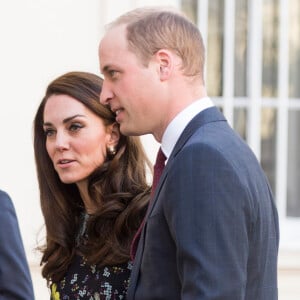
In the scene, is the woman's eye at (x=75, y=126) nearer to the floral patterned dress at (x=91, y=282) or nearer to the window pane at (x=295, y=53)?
the floral patterned dress at (x=91, y=282)

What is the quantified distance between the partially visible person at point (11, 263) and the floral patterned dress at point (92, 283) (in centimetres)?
13

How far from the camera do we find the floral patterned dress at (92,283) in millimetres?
3570

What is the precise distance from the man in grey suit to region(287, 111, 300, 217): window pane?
4.67 m

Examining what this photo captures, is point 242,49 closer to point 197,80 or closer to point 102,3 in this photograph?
point 102,3

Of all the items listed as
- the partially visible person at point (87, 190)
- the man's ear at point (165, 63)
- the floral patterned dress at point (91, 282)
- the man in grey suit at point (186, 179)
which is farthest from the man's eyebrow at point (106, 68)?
the floral patterned dress at point (91, 282)

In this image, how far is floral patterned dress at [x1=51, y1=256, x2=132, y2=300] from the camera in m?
3.57

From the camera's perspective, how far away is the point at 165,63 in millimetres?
2854

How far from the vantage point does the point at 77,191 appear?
12.6 feet

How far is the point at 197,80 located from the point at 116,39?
22 centimetres

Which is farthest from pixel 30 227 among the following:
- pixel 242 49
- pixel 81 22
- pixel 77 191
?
pixel 77 191

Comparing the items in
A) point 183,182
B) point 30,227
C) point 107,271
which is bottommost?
point 30,227

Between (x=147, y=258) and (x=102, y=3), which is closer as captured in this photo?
(x=147, y=258)

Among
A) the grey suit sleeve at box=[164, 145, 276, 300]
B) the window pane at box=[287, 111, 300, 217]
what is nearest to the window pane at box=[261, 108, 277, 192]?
the window pane at box=[287, 111, 300, 217]

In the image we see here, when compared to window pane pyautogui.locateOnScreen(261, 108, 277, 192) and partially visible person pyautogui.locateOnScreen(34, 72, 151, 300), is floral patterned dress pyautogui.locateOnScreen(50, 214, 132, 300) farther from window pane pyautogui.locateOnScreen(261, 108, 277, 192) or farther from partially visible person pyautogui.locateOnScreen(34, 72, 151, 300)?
window pane pyautogui.locateOnScreen(261, 108, 277, 192)
